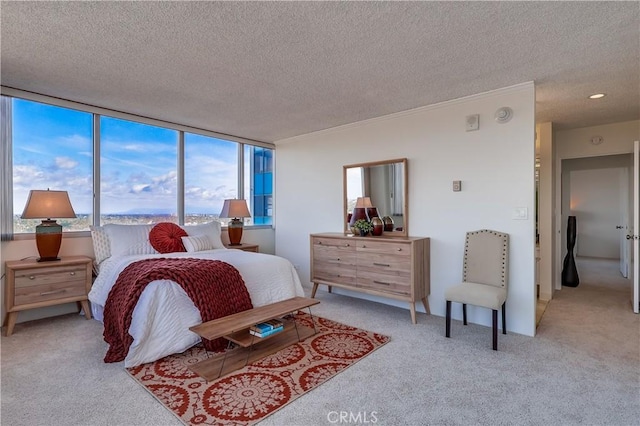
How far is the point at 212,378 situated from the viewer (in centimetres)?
230

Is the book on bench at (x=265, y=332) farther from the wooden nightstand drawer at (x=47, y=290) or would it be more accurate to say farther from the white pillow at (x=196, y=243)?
the wooden nightstand drawer at (x=47, y=290)

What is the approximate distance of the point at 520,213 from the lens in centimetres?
323

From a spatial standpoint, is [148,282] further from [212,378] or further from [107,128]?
[107,128]

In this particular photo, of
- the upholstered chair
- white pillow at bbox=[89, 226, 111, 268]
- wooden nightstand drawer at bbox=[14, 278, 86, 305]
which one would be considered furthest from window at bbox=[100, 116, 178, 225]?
the upholstered chair

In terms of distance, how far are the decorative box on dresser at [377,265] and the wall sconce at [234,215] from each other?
1.31 metres

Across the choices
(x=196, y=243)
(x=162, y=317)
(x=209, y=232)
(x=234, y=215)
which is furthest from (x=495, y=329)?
(x=234, y=215)

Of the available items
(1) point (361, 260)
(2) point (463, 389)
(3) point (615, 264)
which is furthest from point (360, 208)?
(3) point (615, 264)

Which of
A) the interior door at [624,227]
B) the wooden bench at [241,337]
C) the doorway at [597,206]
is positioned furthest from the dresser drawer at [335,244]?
the doorway at [597,206]

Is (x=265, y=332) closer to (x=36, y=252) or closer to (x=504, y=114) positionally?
(x=36, y=252)

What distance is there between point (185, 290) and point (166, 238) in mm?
1525

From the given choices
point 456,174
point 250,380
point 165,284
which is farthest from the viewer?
point 456,174

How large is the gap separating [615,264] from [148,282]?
8.71 meters

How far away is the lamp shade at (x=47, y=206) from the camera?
10.6 ft

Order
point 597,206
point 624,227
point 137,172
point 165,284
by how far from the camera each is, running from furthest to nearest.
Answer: point 597,206, point 624,227, point 137,172, point 165,284
